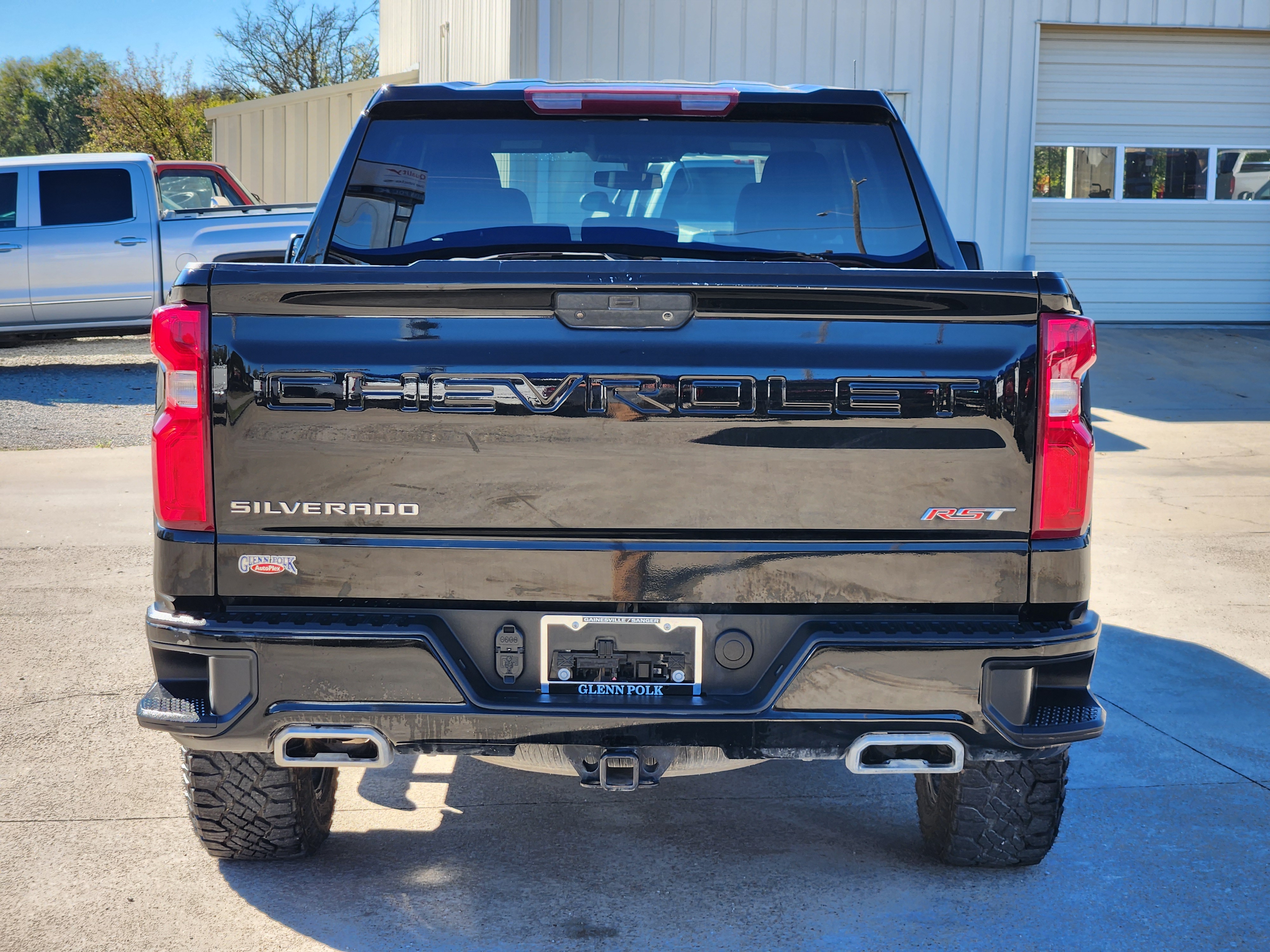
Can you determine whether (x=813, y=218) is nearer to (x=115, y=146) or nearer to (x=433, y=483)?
(x=433, y=483)

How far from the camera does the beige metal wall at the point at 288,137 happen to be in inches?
766

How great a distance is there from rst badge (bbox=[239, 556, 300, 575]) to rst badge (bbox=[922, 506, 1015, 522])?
135 cm

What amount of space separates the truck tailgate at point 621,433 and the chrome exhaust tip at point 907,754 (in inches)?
12.6

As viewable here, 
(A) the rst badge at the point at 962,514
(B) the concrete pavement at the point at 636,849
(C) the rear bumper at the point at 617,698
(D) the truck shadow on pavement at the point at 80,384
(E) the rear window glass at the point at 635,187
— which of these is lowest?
(B) the concrete pavement at the point at 636,849

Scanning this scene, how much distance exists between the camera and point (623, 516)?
2688mm

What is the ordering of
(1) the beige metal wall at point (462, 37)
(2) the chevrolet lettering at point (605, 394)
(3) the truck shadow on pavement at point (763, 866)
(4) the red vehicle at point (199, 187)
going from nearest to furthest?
(2) the chevrolet lettering at point (605, 394)
(3) the truck shadow on pavement at point (763, 866)
(1) the beige metal wall at point (462, 37)
(4) the red vehicle at point (199, 187)

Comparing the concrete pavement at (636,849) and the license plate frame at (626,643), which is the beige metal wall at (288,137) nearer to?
the concrete pavement at (636,849)

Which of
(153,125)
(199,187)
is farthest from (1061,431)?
(153,125)

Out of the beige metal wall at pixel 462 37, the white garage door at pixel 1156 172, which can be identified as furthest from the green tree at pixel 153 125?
the white garage door at pixel 1156 172

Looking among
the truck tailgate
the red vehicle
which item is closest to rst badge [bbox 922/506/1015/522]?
the truck tailgate

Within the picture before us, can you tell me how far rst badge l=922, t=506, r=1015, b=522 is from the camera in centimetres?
268

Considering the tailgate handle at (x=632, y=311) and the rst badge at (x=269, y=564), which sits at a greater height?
the tailgate handle at (x=632, y=311)

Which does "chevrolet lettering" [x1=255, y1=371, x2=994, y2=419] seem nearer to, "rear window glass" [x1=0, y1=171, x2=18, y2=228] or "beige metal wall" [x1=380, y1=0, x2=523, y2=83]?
"beige metal wall" [x1=380, y1=0, x2=523, y2=83]

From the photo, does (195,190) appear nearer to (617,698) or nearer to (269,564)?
(269,564)
